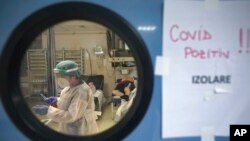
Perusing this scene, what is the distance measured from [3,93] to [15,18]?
28cm

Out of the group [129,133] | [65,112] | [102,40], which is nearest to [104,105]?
[102,40]

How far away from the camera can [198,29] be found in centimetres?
102

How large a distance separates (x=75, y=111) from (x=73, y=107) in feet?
0.10

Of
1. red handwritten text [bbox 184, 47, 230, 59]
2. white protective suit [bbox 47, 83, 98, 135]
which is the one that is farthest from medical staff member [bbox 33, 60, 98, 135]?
red handwritten text [bbox 184, 47, 230, 59]

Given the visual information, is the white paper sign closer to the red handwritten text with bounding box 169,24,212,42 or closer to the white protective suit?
the red handwritten text with bounding box 169,24,212,42

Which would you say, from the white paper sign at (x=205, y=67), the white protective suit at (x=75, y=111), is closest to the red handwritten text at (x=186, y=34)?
the white paper sign at (x=205, y=67)

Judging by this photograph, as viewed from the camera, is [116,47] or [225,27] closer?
[225,27]

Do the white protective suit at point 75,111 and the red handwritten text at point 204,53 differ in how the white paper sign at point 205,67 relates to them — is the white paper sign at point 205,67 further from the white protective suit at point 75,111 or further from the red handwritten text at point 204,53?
the white protective suit at point 75,111

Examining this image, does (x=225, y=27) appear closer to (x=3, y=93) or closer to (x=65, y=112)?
(x=3, y=93)

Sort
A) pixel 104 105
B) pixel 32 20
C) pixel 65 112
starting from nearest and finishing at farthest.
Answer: pixel 32 20 → pixel 65 112 → pixel 104 105

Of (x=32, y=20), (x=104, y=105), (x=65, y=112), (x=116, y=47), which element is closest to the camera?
(x=32, y=20)

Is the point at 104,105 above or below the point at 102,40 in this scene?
below

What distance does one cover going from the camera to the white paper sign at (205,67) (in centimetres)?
102

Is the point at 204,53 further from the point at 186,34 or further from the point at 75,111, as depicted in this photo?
the point at 75,111
